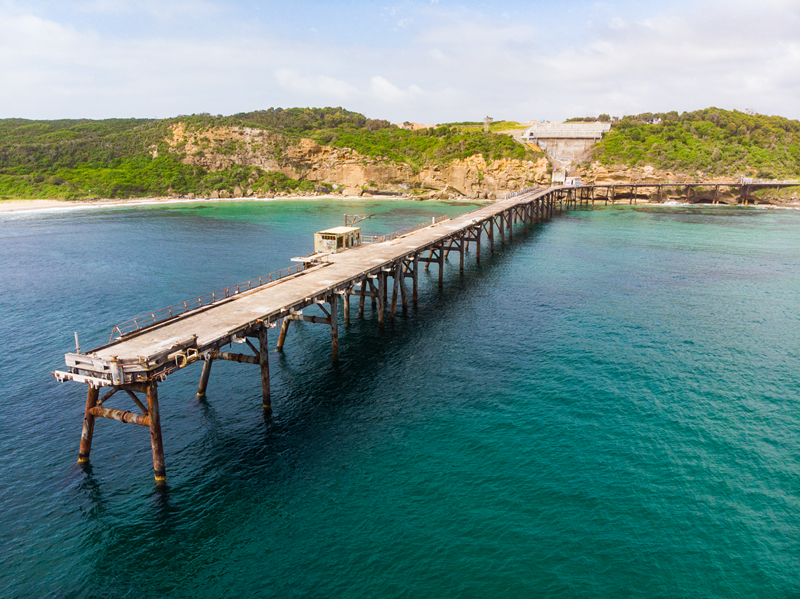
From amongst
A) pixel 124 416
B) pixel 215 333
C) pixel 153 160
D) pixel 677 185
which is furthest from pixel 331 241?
pixel 153 160

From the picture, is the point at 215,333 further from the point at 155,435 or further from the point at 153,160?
the point at 153,160

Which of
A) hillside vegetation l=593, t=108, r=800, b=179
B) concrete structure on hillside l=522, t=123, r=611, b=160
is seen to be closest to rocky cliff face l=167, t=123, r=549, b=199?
concrete structure on hillside l=522, t=123, r=611, b=160

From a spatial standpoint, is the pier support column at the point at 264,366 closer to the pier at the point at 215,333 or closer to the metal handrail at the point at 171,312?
the pier at the point at 215,333

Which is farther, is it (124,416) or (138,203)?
(138,203)

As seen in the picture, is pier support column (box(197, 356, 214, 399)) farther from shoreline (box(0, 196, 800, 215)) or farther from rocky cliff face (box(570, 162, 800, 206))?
rocky cliff face (box(570, 162, 800, 206))

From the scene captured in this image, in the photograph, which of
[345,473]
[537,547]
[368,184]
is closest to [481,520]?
[537,547]

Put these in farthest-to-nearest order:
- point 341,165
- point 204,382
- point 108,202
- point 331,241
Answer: point 341,165 < point 108,202 < point 331,241 < point 204,382

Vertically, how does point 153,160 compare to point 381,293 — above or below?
above

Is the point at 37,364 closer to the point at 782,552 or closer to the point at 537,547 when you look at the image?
the point at 537,547
